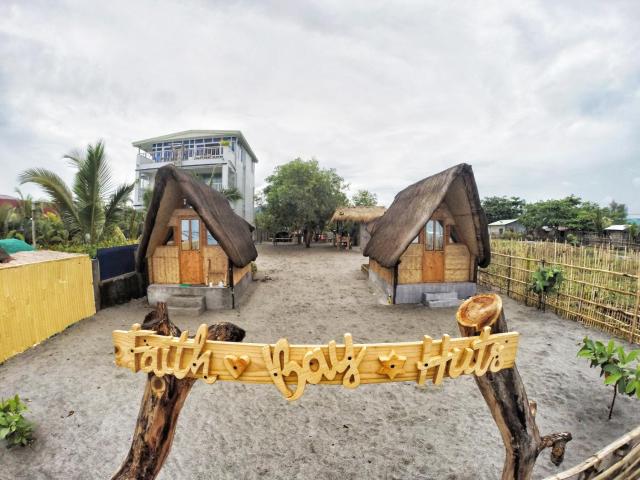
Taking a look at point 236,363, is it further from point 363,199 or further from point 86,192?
point 363,199

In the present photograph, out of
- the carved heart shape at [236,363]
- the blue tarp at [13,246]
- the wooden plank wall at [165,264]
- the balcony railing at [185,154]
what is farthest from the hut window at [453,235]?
the balcony railing at [185,154]

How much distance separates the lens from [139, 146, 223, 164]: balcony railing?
24.7 metres

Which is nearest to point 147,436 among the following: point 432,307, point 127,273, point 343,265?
point 432,307

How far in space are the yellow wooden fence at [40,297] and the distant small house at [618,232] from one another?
40.9 metres

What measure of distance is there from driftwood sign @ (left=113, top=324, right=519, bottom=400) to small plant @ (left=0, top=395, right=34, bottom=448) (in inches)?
128

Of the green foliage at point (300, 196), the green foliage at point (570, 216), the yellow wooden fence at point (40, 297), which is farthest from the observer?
the green foliage at point (570, 216)

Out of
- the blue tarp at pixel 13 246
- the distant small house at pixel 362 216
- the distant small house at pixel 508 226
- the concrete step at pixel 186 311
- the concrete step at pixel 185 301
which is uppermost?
the distant small house at pixel 362 216

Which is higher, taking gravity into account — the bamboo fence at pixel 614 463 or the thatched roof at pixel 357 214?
the thatched roof at pixel 357 214

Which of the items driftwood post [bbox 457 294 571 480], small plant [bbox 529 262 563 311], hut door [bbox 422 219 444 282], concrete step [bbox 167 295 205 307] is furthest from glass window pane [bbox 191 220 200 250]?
small plant [bbox 529 262 563 311]

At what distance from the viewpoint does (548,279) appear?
8141mm

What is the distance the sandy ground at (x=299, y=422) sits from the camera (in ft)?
11.0

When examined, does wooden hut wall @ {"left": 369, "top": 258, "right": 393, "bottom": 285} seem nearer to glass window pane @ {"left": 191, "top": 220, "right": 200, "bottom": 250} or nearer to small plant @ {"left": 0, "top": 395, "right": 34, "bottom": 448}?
glass window pane @ {"left": 191, "top": 220, "right": 200, "bottom": 250}

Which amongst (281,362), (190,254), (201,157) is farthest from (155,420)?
(201,157)

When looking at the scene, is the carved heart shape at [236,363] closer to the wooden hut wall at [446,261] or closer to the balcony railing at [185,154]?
the wooden hut wall at [446,261]
